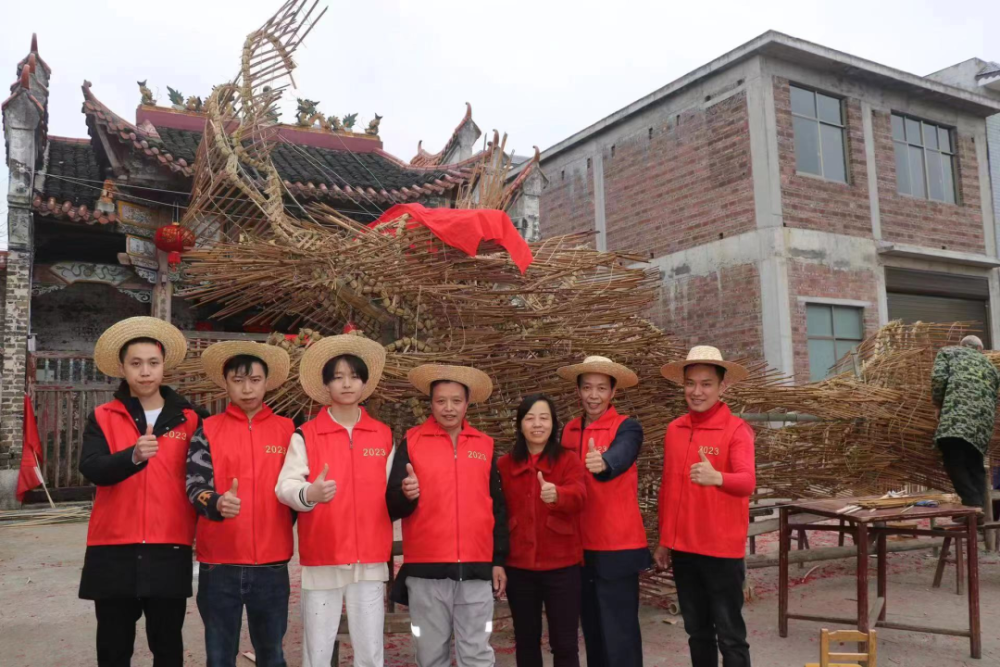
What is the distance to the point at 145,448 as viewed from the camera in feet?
8.45

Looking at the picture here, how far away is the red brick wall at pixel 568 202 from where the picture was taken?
510 inches

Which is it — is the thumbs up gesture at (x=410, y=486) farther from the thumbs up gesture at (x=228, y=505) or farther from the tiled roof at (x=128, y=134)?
the tiled roof at (x=128, y=134)

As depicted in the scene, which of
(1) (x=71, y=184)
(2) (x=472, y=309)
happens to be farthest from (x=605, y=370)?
(1) (x=71, y=184)

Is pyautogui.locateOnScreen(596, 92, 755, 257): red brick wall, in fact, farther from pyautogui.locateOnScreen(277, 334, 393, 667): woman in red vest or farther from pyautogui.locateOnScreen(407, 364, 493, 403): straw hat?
pyautogui.locateOnScreen(277, 334, 393, 667): woman in red vest

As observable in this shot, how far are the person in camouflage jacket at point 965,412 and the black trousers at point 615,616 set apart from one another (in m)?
3.07

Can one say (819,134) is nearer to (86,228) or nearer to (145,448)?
(86,228)

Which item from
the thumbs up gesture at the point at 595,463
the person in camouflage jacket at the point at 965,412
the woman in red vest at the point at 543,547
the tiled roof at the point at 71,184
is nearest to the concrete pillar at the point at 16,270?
the tiled roof at the point at 71,184

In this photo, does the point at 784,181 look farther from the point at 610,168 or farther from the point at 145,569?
the point at 145,569

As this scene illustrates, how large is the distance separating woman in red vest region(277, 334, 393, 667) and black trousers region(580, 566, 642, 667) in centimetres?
86

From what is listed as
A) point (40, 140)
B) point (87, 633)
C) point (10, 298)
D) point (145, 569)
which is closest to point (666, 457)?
point (145, 569)

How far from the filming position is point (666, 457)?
10.7ft

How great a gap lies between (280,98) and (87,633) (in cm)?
331

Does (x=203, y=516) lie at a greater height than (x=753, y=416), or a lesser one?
lesser

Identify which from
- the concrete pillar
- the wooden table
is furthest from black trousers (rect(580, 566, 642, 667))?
the concrete pillar
